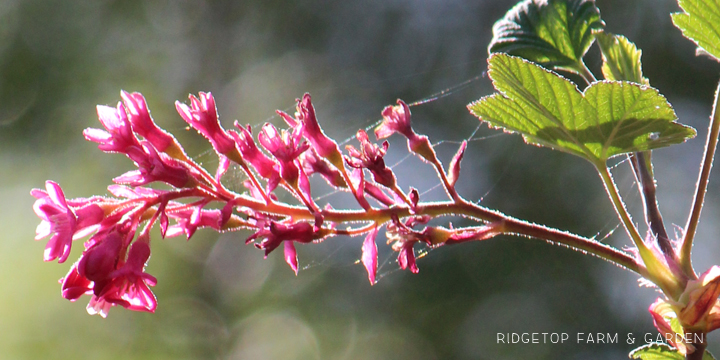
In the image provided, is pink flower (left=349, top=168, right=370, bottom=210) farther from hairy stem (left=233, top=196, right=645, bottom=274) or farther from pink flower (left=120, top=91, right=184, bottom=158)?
pink flower (left=120, top=91, right=184, bottom=158)

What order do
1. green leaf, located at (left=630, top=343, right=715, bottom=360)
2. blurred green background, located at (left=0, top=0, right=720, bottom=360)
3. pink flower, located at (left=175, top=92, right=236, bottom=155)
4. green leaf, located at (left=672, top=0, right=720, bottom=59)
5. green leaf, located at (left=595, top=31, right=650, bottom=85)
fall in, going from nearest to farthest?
pink flower, located at (left=175, top=92, right=236, bottom=155), green leaf, located at (left=672, top=0, right=720, bottom=59), green leaf, located at (left=630, top=343, right=715, bottom=360), green leaf, located at (left=595, top=31, right=650, bottom=85), blurred green background, located at (left=0, top=0, right=720, bottom=360)

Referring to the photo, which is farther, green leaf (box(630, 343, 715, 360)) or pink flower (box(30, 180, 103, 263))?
green leaf (box(630, 343, 715, 360))

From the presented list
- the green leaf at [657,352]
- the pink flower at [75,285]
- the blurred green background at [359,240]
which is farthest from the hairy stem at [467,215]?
the blurred green background at [359,240]

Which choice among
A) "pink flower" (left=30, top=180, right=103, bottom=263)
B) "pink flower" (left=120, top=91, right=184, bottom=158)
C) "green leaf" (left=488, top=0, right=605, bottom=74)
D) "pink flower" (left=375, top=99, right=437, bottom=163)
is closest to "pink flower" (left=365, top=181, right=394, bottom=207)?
"pink flower" (left=375, top=99, right=437, bottom=163)

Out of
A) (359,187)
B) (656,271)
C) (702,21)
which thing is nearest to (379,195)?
(359,187)

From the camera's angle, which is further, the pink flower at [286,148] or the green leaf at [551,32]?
the green leaf at [551,32]

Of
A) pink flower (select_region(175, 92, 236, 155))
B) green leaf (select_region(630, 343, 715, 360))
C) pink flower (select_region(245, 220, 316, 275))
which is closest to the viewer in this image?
pink flower (select_region(245, 220, 316, 275))

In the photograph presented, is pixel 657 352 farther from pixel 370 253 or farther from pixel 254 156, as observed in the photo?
pixel 254 156

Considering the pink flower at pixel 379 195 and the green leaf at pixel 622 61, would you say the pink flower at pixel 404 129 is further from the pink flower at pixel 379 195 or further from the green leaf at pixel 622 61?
the green leaf at pixel 622 61
